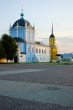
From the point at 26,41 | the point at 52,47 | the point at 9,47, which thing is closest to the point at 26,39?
the point at 26,41

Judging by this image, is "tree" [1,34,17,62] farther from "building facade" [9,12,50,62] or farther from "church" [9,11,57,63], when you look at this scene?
"building facade" [9,12,50,62]

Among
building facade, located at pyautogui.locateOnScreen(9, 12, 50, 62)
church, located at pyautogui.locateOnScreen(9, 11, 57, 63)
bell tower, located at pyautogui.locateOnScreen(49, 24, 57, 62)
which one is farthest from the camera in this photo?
bell tower, located at pyautogui.locateOnScreen(49, 24, 57, 62)

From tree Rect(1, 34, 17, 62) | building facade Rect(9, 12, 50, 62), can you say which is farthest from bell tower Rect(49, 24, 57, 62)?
tree Rect(1, 34, 17, 62)

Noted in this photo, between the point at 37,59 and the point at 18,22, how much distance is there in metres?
16.4

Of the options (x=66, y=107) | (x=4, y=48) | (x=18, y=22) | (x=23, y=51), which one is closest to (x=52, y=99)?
(x=66, y=107)

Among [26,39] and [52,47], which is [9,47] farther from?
[52,47]

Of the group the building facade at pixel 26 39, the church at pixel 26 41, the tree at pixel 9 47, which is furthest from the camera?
the building facade at pixel 26 39

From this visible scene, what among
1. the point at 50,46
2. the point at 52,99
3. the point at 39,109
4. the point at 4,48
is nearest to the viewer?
the point at 39,109

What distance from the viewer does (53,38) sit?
127438 millimetres

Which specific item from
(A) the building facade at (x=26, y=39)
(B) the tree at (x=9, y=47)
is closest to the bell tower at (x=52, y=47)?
(A) the building facade at (x=26, y=39)

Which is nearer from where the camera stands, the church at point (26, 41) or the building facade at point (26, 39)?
the church at point (26, 41)

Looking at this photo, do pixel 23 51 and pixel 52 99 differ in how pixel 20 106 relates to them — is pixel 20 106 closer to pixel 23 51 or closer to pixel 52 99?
pixel 52 99

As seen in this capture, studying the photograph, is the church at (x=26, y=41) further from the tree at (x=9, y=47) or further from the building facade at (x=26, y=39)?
the tree at (x=9, y=47)

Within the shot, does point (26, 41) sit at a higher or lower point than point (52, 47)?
higher
